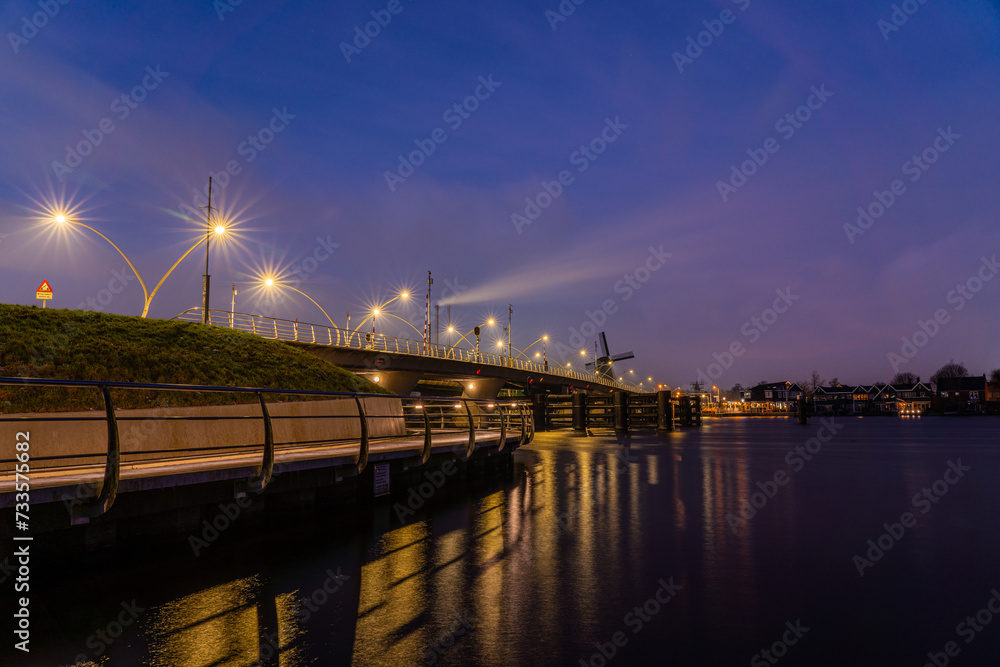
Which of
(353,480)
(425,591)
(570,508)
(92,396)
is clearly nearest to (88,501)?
(425,591)

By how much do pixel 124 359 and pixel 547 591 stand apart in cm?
1319

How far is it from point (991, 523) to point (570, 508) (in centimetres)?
758

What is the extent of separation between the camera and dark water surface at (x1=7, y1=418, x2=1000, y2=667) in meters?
4.96

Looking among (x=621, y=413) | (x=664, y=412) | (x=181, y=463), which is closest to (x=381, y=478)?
(x=181, y=463)

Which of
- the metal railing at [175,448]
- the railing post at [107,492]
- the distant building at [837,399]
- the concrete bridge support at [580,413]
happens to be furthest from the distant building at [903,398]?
the railing post at [107,492]

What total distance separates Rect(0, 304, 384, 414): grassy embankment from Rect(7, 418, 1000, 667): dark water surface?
18.4 ft

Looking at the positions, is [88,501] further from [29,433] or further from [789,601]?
[789,601]

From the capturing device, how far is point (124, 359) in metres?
15.0

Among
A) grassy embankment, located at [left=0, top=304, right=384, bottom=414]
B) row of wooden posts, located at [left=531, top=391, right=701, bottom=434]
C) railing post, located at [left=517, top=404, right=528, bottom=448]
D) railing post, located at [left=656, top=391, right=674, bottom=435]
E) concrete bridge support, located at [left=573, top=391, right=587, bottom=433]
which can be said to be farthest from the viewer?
railing post, located at [left=656, top=391, right=674, bottom=435]

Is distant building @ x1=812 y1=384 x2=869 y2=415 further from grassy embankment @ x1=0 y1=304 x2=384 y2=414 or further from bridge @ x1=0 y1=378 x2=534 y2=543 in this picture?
bridge @ x1=0 y1=378 x2=534 y2=543

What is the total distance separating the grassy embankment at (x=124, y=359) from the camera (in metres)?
12.3

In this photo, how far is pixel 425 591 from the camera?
648 cm

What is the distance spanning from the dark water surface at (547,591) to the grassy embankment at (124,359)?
562cm

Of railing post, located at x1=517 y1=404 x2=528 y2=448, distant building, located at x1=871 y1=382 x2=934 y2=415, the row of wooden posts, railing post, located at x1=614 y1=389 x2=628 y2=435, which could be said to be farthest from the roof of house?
railing post, located at x1=517 y1=404 x2=528 y2=448
